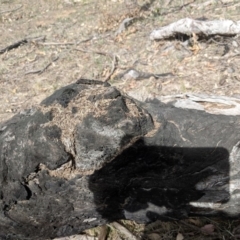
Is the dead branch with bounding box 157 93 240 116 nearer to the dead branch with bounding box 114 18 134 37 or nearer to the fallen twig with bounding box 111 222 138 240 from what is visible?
the fallen twig with bounding box 111 222 138 240

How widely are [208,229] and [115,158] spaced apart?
113cm

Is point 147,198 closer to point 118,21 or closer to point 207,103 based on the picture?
point 207,103

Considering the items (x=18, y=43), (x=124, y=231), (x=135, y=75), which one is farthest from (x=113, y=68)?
(x=124, y=231)

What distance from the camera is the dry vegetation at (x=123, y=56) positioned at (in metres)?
4.73

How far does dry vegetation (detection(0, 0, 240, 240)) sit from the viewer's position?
15.5 feet

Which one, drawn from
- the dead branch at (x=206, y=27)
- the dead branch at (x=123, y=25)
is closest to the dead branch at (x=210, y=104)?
the dead branch at (x=206, y=27)

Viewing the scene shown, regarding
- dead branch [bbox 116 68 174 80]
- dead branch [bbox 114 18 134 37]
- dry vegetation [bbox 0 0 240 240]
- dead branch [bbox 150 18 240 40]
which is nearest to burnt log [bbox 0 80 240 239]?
dry vegetation [bbox 0 0 240 240]

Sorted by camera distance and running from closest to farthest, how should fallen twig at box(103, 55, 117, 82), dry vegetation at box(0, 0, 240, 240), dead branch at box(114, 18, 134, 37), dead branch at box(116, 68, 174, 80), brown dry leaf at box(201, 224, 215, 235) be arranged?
brown dry leaf at box(201, 224, 215, 235), dry vegetation at box(0, 0, 240, 240), dead branch at box(116, 68, 174, 80), fallen twig at box(103, 55, 117, 82), dead branch at box(114, 18, 134, 37)

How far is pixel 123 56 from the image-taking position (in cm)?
621

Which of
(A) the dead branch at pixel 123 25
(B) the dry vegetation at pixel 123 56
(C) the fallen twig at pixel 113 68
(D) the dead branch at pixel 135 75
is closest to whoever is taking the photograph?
(B) the dry vegetation at pixel 123 56

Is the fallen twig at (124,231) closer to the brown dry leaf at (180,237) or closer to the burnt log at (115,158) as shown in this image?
the brown dry leaf at (180,237)

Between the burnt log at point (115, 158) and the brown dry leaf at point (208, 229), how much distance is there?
0.38 metres

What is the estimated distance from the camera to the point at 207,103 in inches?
119

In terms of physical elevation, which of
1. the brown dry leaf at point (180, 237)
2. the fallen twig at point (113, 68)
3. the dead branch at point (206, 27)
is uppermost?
the dead branch at point (206, 27)
